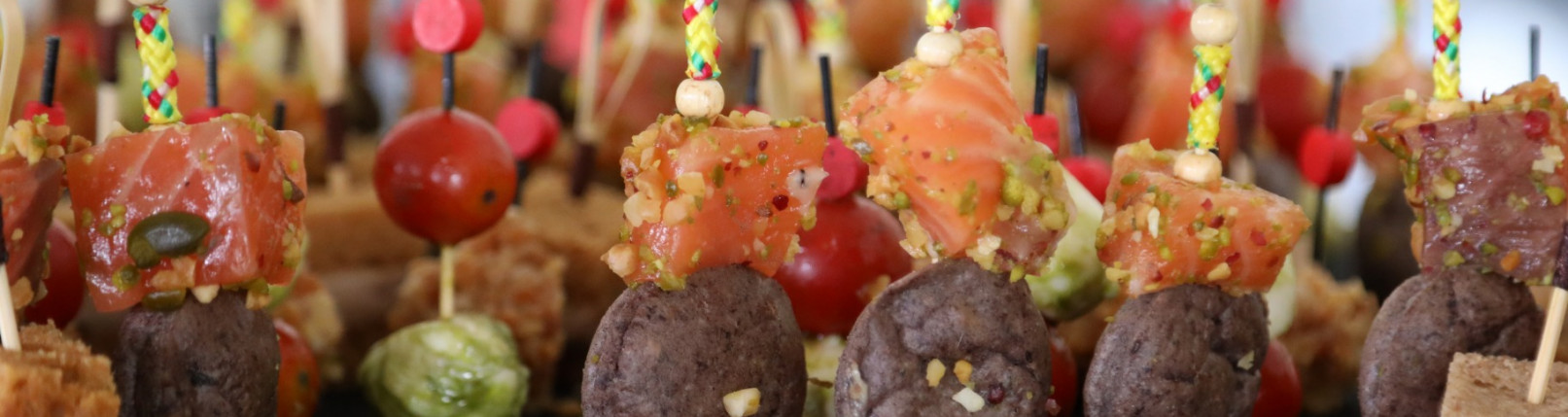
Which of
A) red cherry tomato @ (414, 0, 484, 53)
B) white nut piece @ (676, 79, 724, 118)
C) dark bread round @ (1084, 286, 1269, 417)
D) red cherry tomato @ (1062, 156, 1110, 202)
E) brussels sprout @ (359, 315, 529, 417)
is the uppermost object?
red cherry tomato @ (414, 0, 484, 53)

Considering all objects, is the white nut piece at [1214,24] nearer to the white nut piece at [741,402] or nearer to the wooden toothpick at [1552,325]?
the wooden toothpick at [1552,325]

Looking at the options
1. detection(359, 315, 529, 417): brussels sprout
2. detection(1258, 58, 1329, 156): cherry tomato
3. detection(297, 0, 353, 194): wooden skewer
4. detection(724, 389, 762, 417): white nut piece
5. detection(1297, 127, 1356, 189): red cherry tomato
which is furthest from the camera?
detection(1258, 58, 1329, 156): cherry tomato

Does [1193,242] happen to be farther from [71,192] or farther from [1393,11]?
[1393,11]

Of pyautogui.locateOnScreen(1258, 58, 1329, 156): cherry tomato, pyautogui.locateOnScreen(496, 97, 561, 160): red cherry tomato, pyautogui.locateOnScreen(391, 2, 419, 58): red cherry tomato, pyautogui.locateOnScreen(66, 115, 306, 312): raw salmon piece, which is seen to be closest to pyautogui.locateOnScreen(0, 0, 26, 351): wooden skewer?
pyautogui.locateOnScreen(66, 115, 306, 312): raw salmon piece

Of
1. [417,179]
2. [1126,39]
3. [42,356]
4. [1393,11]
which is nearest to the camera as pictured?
[42,356]

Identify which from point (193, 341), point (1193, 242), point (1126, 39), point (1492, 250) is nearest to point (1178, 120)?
point (1126, 39)

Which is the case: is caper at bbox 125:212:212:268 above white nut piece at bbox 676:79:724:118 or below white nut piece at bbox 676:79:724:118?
below

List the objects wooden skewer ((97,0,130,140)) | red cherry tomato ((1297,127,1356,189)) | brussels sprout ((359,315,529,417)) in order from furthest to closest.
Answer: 1. red cherry tomato ((1297,127,1356,189))
2. wooden skewer ((97,0,130,140))
3. brussels sprout ((359,315,529,417))

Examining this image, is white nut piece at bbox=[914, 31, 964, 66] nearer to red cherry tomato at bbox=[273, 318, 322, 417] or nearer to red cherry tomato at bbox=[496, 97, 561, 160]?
red cherry tomato at bbox=[273, 318, 322, 417]
